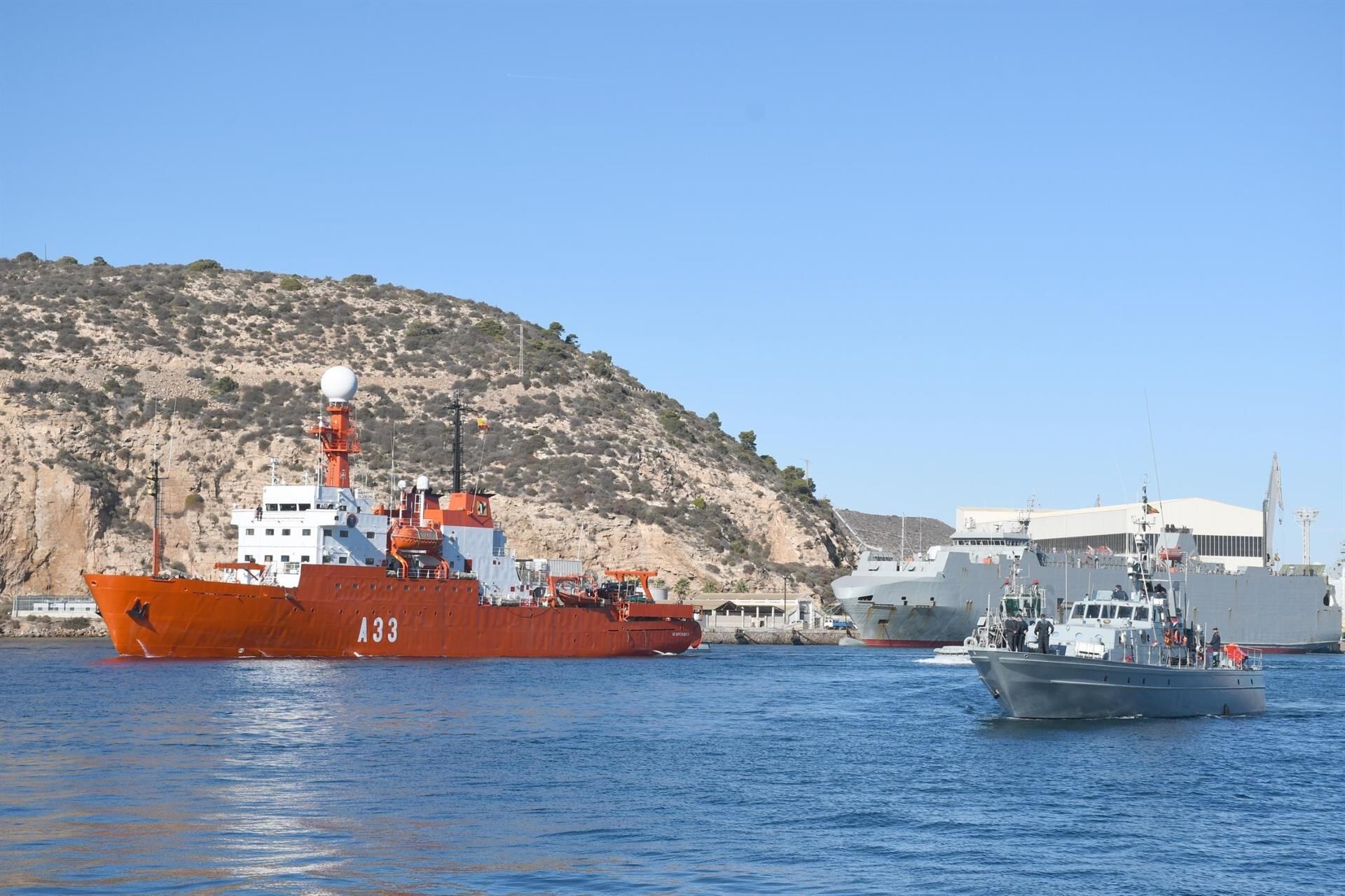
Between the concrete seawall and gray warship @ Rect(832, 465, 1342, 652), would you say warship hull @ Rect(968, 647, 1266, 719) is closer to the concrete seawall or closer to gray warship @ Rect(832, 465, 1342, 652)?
gray warship @ Rect(832, 465, 1342, 652)

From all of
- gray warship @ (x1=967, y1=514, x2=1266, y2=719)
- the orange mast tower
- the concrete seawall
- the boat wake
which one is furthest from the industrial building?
gray warship @ (x1=967, y1=514, x2=1266, y2=719)

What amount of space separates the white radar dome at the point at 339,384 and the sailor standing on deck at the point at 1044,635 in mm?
36124

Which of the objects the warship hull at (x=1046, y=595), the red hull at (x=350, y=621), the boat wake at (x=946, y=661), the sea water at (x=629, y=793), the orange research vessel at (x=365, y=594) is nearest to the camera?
the sea water at (x=629, y=793)

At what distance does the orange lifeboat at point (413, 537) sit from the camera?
62.3 m

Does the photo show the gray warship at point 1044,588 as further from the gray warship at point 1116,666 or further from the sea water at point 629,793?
the sea water at point 629,793

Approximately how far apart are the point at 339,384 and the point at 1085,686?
38.4 meters

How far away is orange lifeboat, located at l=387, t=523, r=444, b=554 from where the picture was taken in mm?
62344

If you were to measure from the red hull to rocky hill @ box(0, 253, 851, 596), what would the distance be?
24.2m

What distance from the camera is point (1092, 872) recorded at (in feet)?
71.3

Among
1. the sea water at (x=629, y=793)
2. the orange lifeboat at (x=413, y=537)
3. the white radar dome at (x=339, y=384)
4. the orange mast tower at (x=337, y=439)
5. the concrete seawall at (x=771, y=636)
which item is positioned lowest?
the sea water at (x=629, y=793)

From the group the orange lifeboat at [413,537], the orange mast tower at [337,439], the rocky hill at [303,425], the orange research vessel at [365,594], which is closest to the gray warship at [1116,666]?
the orange research vessel at [365,594]

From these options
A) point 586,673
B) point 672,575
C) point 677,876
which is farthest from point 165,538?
point 677,876

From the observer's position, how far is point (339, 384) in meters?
65.1

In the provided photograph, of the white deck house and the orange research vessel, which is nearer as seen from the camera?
the orange research vessel
